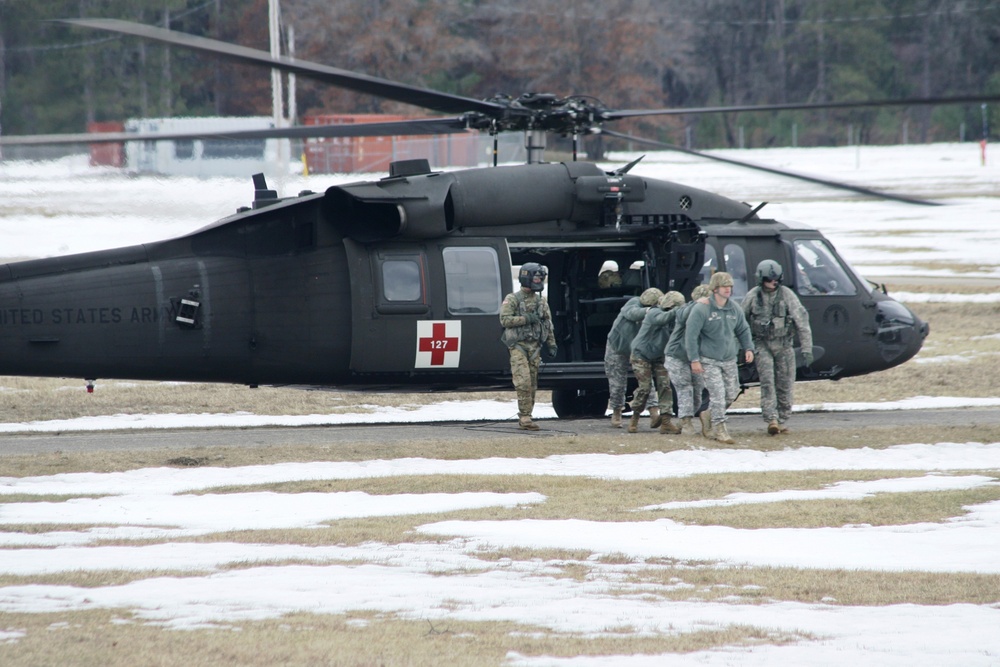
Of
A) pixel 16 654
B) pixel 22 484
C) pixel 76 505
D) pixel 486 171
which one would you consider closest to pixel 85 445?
pixel 22 484

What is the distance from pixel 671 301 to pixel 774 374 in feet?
4.68

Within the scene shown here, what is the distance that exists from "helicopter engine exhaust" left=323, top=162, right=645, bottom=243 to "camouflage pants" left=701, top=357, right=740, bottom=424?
7.80ft

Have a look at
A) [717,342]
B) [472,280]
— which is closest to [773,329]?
[717,342]

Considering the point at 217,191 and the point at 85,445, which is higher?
the point at 217,191

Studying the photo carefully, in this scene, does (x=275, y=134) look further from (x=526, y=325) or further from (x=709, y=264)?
(x=709, y=264)

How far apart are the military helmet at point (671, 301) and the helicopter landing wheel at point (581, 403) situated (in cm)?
257

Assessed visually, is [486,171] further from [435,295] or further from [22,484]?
[22,484]

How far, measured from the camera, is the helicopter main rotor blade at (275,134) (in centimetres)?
1066

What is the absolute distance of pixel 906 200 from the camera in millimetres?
11633

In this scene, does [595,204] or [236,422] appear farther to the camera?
[236,422]

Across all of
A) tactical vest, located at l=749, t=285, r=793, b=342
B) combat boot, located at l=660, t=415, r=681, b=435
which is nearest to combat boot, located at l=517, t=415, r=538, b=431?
combat boot, located at l=660, t=415, r=681, b=435

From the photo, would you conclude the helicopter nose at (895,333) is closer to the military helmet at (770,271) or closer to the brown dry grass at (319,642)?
the military helmet at (770,271)

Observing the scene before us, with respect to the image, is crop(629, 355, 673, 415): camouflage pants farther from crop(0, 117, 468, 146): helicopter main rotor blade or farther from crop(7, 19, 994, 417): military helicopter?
crop(0, 117, 468, 146): helicopter main rotor blade

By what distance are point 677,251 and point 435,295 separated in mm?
2779
